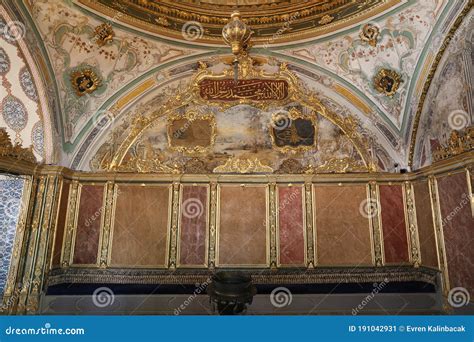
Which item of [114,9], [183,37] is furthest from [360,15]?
[114,9]

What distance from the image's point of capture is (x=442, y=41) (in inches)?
264

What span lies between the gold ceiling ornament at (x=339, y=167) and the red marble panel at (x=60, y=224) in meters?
6.61

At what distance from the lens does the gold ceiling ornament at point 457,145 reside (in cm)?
638

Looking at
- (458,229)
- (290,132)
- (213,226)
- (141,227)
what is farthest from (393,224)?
(141,227)

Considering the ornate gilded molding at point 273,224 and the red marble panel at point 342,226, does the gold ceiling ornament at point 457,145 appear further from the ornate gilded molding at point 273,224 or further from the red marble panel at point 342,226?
the ornate gilded molding at point 273,224

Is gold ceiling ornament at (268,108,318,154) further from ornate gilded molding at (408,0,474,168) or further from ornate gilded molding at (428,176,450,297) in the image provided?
ornate gilded molding at (428,176,450,297)

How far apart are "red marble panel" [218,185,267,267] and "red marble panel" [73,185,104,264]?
3318mm

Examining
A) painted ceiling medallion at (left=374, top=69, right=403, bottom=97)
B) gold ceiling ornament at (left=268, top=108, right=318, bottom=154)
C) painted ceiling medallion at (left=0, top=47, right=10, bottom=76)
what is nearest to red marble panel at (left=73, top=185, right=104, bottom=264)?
painted ceiling medallion at (left=0, top=47, right=10, bottom=76)

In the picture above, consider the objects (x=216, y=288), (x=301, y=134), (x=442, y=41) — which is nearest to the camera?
(x=216, y=288)

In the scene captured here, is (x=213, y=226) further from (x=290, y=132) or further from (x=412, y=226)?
(x=412, y=226)

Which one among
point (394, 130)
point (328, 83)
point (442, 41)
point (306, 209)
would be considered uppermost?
point (328, 83)

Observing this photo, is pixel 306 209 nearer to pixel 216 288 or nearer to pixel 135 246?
pixel 216 288

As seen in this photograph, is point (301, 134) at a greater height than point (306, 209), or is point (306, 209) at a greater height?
point (301, 134)

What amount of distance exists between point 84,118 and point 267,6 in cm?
562
